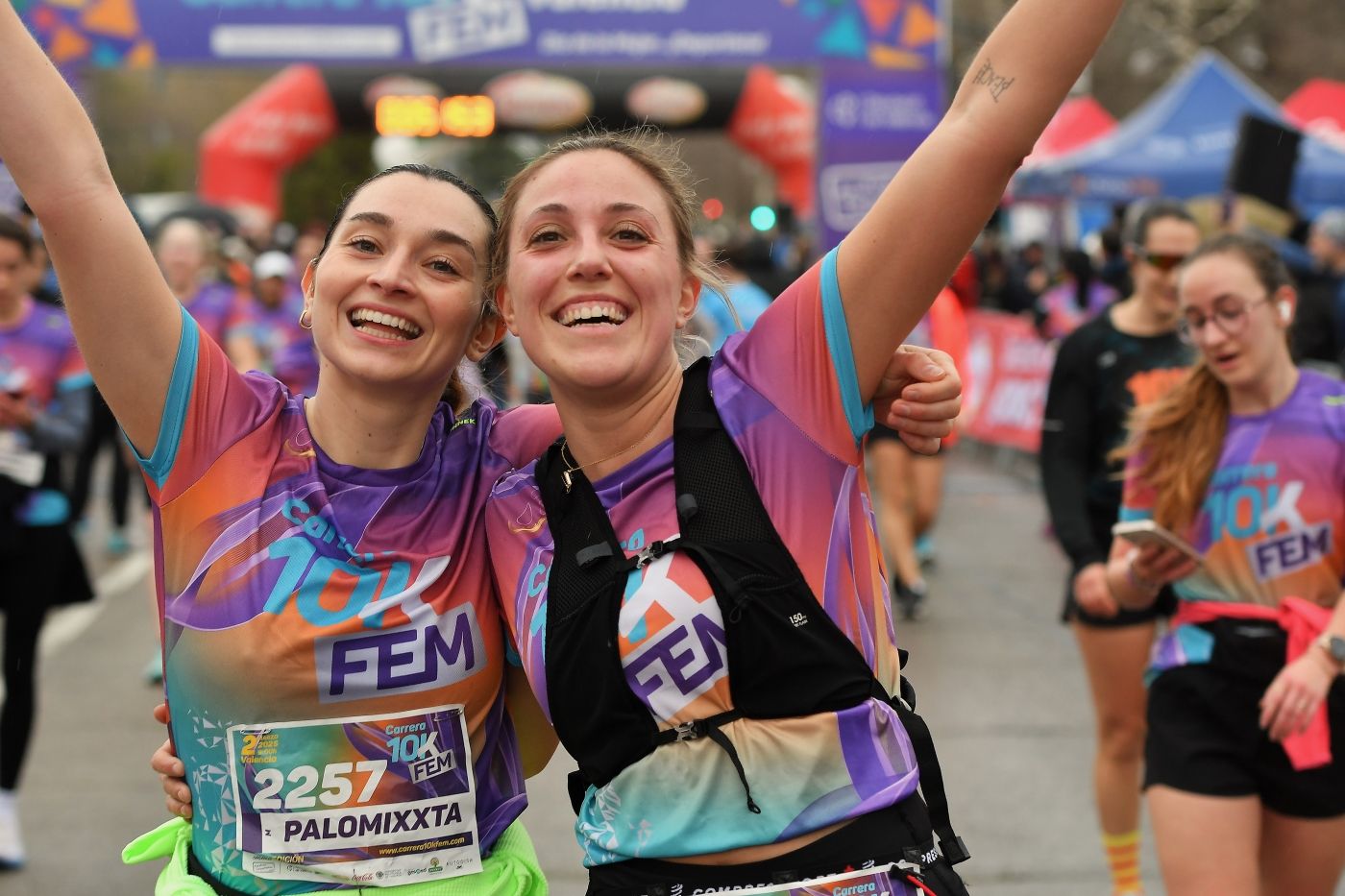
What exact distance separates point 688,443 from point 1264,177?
6.88 meters

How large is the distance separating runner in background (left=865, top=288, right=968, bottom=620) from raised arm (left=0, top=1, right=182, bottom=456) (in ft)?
20.9

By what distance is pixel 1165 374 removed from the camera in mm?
4957

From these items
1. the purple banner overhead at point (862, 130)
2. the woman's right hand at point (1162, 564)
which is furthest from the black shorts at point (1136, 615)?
the purple banner overhead at point (862, 130)

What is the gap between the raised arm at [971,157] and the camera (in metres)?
2.01

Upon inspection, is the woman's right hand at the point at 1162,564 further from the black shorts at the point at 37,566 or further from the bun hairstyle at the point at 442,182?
the black shorts at the point at 37,566

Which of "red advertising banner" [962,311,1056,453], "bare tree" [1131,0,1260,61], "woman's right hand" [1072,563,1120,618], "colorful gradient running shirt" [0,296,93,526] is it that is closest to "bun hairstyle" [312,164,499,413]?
"woman's right hand" [1072,563,1120,618]

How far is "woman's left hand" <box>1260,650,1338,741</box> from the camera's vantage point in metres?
3.33

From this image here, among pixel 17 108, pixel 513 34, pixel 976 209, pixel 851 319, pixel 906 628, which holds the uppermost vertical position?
pixel 513 34

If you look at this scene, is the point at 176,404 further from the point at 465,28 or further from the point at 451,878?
the point at 465,28

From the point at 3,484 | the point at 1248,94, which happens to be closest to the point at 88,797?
the point at 3,484

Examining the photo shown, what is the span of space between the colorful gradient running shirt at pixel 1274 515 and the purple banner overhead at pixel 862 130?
8644 millimetres

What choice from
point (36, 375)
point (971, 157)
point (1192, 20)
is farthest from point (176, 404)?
point (1192, 20)

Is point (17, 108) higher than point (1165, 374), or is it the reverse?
point (17, 108)

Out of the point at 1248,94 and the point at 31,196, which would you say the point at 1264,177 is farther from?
the point at 1248,94
